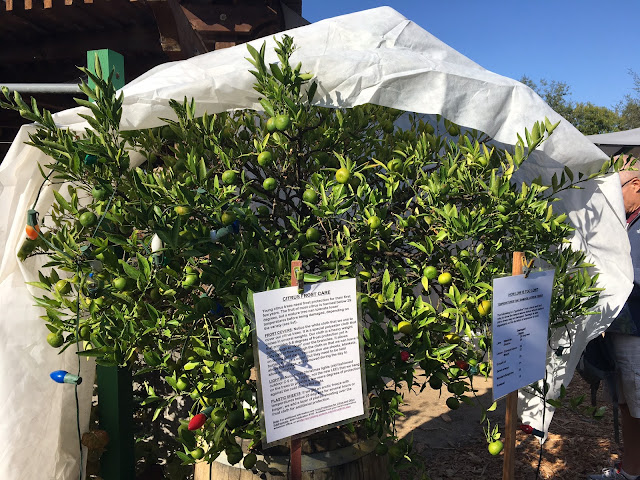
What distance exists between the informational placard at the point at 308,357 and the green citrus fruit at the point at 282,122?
463 millimetres

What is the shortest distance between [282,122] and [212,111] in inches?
16.0

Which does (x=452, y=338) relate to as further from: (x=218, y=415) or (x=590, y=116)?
(x=590, y=116)

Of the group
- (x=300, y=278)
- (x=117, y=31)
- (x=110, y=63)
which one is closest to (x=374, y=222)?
(x=300, y=278)

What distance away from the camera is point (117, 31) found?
4039 mm

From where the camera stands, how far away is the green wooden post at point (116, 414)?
2.18m

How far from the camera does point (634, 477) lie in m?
2.97

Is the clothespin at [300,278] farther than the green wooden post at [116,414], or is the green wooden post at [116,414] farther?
the green wooden post at [116,414]

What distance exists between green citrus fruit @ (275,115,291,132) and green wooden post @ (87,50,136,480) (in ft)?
3.25

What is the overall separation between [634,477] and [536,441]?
2.82ft

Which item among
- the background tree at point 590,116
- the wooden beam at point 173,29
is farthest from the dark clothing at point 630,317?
the background tree at point 590,116

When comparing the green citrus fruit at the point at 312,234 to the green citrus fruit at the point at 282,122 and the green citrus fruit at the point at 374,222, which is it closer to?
the green citrus fruit at the point at 374,222

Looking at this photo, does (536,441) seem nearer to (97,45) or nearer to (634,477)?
(634,477)

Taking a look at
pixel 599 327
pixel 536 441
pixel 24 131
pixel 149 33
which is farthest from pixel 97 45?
pixel 536 441

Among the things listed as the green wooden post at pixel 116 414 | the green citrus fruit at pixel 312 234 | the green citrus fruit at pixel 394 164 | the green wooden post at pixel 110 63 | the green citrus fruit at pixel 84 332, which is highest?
the green wooden post at pixel 110 63
